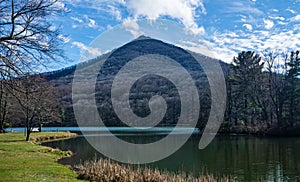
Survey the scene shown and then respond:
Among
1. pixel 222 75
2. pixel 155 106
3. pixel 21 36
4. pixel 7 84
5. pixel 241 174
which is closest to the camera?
pixel 7 84

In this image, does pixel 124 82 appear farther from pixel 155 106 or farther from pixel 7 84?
pixel 7 84

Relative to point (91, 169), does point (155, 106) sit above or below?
above

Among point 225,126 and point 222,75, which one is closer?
point 225,126

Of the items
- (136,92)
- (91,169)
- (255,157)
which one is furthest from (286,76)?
(136,92)

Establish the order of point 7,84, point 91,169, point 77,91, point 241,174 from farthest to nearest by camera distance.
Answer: point 77,91 → point 241,174 → point 91,169 → point 7,84

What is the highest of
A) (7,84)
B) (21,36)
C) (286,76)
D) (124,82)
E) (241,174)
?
(124,82)

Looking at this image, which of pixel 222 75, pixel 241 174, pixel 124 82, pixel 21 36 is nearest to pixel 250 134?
pixel 222 75

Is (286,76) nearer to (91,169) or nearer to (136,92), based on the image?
(91,169)

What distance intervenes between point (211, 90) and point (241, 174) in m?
48.2

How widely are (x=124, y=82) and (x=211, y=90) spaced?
5302 inches

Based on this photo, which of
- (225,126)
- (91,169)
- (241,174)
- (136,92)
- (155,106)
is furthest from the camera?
(136,92)

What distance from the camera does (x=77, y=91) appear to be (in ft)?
631

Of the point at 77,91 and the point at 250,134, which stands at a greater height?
the point at 77,91

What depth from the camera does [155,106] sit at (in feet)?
415
